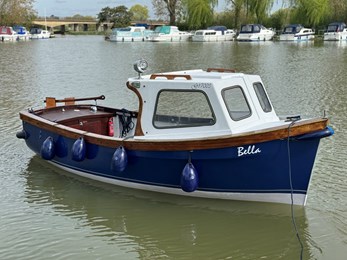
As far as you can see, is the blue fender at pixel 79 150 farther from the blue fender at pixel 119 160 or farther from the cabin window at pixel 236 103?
the cabin window at pixel 236 103

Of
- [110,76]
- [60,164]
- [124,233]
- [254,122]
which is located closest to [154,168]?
[124,233]

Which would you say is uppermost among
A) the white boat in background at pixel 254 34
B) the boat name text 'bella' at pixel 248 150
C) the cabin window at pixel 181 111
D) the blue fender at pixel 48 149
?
the white boat in background at pixel 254 34

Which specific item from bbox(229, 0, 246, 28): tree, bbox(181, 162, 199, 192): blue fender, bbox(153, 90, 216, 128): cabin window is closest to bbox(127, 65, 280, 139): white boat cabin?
bbox(153, 90, 216, 128): cabin window

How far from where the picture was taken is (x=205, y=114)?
27.2ft

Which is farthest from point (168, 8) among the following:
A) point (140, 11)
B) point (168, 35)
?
point (140, 11)

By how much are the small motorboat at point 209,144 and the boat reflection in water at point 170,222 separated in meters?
0.23

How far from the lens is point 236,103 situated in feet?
27.4

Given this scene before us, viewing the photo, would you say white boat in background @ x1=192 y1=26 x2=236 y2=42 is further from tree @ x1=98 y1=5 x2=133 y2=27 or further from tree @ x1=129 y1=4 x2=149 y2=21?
tree @ x1=129 y1=4 x2=149 y2=21

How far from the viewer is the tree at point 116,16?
125188mm

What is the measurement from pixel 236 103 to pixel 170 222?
2362 millimetres

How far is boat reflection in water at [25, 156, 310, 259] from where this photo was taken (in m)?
7.29

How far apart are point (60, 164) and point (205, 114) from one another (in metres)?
3.75

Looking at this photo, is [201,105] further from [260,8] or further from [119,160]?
[260,8]

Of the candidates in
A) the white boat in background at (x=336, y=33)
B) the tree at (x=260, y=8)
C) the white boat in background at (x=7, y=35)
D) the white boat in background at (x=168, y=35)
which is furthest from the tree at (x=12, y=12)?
the white boat in background at (x=336, y=33)
